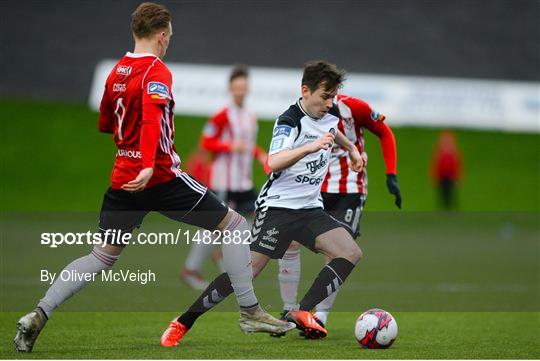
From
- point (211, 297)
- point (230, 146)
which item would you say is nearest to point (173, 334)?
point (211, 297)

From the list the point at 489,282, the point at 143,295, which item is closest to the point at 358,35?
the point at 489,282

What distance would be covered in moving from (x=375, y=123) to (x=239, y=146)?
3938mm

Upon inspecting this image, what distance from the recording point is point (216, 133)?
461 inches

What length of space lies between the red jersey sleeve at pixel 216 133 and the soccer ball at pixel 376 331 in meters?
5.01

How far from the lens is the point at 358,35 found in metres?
28.8

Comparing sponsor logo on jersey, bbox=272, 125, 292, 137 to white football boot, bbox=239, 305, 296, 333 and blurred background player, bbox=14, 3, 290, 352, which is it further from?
white football boot, bbox=239, 305, 296, 333

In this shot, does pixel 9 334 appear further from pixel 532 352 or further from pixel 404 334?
pixel 532 352

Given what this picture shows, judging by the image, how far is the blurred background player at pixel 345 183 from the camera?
25.7ft

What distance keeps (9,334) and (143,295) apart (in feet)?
9.45

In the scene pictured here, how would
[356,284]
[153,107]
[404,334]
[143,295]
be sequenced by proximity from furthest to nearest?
[356,284] < [143,295] < [404,334] < [153,107]

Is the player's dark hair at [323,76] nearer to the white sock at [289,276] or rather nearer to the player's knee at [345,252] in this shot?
the player's knee at [345,252]

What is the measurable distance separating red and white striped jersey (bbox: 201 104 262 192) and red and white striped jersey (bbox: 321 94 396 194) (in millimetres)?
3679

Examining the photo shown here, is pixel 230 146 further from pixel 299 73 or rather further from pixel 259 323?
pixel 299 73

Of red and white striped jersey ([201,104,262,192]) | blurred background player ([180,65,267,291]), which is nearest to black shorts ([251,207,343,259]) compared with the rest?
blurred background player ([180,65,267,291])
